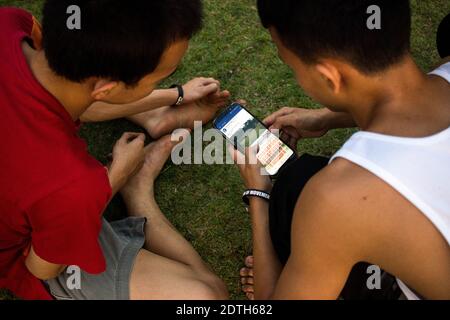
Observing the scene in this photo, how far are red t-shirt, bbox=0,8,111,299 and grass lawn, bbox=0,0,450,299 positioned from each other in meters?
0.69

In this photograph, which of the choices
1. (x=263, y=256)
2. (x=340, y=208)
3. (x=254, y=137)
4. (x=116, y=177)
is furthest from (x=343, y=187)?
(x=116, y=177)

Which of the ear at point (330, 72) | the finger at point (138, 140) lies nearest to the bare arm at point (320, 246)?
the ear at point (330, 72)

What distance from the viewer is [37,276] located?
56.4 inches

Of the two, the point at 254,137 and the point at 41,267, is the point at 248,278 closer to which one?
the point at 254,137

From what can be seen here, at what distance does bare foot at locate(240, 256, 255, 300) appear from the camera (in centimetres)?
182

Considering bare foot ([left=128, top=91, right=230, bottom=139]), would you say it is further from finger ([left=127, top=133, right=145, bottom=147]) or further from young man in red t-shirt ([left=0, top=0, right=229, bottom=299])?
young man in red t-shirt ([left=0, top=0, right=229, bottom=299])

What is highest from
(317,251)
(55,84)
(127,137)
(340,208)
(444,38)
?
(444,38)

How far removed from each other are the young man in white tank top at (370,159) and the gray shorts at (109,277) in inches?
21.0

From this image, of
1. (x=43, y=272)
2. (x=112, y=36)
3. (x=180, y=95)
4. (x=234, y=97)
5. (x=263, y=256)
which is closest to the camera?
(x=112, y=36)

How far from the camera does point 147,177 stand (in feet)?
6.53

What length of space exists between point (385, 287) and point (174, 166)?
3.41 ft

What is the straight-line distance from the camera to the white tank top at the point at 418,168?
3.47ft

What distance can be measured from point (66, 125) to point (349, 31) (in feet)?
2.42

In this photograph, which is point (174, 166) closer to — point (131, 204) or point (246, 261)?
point (131, 204)
